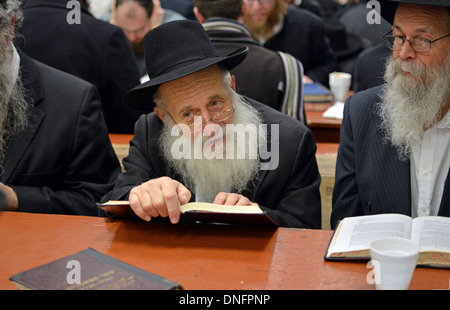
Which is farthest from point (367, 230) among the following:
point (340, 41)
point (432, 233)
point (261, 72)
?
point (340, 41)

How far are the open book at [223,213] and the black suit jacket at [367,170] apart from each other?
69 cm

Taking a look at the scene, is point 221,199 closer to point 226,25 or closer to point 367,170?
point 367,170

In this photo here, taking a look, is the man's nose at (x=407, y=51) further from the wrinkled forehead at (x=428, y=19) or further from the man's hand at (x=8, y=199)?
the man's hand at (x=8, y=199)

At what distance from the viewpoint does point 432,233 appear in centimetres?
203

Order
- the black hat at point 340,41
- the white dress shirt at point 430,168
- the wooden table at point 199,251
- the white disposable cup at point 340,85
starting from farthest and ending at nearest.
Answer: the black hat at point 340,41
the white disposable cup at point 340,85
the white dress shirt at point 430,168
the wooden table at point 199,251

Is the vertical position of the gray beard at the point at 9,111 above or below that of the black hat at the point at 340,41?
above

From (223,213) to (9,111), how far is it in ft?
4.64

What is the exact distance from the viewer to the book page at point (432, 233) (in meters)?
1.93

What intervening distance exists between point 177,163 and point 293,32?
161 inches

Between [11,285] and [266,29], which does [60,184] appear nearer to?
[11,285]

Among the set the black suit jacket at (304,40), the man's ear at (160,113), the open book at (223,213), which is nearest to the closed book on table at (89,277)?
the open book at (223,213)

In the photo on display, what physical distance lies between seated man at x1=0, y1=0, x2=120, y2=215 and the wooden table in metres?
0.48

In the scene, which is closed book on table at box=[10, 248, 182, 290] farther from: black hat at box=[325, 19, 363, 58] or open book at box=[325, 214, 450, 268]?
black hat at box=[325, 19, 363, 58]

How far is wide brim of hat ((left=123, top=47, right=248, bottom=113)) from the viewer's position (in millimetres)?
2648
